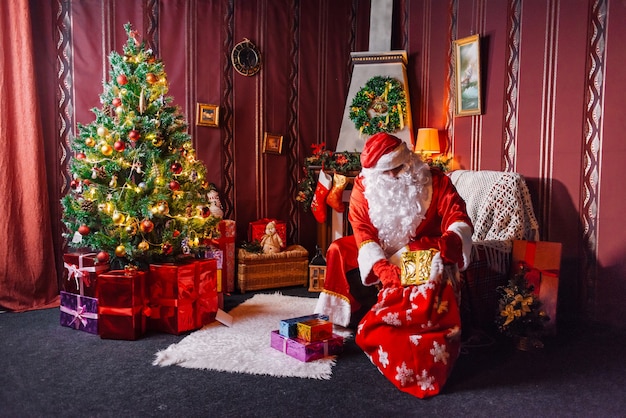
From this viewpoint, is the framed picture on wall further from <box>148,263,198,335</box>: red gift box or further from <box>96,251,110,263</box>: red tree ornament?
<box>96,251,110,263</box>: red tree ornament

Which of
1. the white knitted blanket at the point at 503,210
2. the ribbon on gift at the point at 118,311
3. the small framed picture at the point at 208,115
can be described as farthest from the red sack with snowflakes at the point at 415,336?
the small framed picture at the point at 208,115

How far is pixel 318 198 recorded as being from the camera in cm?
489

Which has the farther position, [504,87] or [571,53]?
[504,87]

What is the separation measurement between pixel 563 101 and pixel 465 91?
3.16 ft

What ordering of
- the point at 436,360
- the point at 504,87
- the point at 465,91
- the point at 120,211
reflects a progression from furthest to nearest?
1. the point at 465,91
2. the point at 504,87
3. the point at 120,211
4. the point at 436,360

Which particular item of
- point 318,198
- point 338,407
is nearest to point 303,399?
point 338,407

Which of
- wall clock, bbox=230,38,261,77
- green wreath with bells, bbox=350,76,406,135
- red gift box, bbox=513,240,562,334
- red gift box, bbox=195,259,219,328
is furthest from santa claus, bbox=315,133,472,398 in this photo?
wall clock, bbox=230,38,261,77

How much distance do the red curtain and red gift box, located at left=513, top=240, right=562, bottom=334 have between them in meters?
3.59

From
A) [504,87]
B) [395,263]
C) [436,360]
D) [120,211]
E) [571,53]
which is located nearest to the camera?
[436,360]

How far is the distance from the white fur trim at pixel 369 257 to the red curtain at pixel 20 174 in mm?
2666

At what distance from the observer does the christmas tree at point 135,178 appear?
339 centimetres

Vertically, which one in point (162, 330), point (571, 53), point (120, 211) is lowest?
point (162, 330)

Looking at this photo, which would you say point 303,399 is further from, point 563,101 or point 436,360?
point 563,101

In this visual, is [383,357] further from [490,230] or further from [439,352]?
[490,230]
